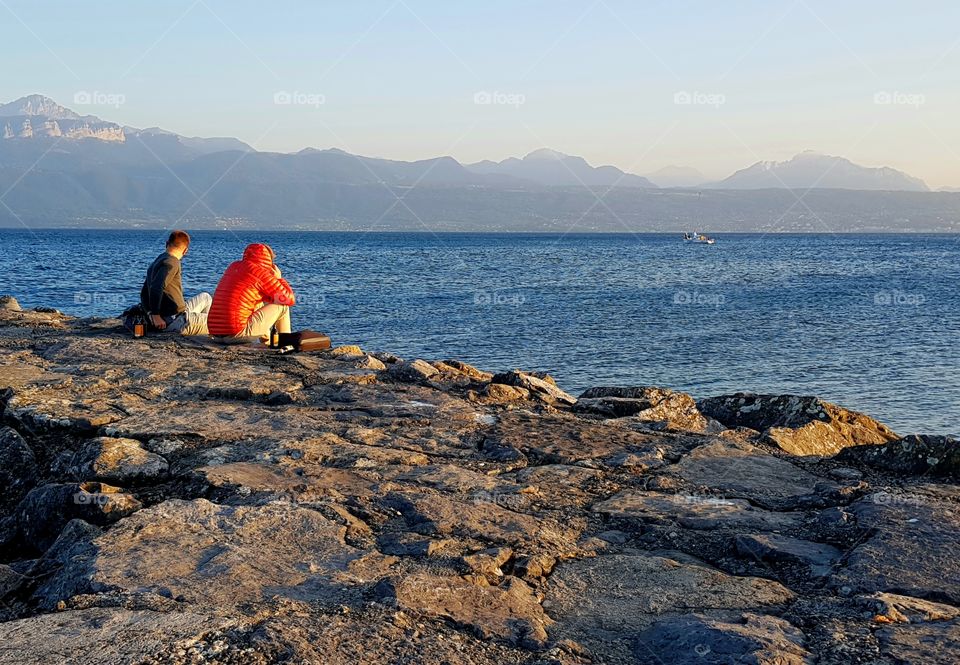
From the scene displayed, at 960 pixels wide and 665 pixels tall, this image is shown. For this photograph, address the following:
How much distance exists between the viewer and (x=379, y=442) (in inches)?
265

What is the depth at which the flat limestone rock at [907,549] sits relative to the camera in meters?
4.30

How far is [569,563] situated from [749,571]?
943 mm

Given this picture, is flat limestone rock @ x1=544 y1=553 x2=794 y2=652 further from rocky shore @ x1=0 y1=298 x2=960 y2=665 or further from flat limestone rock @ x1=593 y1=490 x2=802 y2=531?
flat limestone rock @ x1=593 y1=490 x2=802 y2=531

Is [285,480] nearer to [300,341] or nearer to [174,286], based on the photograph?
[300,341]

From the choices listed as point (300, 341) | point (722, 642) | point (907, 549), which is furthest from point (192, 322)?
point (722, 642)

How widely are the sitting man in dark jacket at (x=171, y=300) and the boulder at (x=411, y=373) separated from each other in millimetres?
3267

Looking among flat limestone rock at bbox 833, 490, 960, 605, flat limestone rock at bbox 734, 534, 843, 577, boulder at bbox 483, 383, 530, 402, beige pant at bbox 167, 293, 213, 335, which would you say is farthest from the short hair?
flat limestone rock at bbox 833, 490, 960, 605

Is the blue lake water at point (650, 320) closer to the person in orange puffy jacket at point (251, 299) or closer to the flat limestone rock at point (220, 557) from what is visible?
the person in orange puffy jacket at point (251, 299)

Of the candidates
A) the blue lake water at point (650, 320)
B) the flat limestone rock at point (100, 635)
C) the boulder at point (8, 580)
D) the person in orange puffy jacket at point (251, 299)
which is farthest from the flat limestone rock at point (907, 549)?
the blue lake water at point (650, 320)

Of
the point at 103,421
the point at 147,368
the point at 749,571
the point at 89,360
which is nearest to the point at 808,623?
the point at 749,571

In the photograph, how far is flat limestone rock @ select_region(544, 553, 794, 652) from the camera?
3.92m

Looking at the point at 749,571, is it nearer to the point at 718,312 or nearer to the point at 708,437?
the point at 708,437

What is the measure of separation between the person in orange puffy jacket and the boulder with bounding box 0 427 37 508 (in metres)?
4.67

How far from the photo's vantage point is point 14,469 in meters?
6.18
